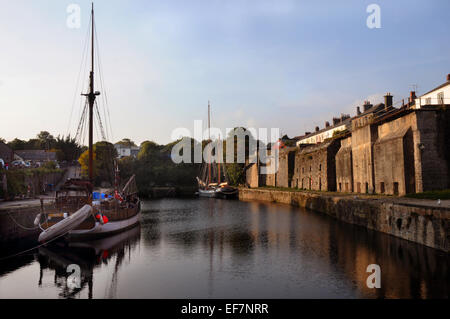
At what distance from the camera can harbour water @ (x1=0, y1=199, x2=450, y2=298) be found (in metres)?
12.8

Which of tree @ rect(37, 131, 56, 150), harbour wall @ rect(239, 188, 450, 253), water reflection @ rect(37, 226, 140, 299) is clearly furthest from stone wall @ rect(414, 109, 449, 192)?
tree @ rect(37, 131, 56, 150)

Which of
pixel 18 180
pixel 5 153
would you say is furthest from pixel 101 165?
pixel 18 180

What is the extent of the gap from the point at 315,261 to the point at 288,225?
11.5 meters

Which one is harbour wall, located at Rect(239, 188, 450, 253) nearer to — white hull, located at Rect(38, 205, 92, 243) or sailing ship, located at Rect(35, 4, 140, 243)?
sailing ship, located at Rect(35, 4, 140, 243)

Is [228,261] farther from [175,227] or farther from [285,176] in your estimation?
[285,176]

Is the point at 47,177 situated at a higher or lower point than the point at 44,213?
higher

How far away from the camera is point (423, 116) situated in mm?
24141

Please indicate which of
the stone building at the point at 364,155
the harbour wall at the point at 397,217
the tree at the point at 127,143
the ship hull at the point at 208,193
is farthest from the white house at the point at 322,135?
the tree at the point at 127,143

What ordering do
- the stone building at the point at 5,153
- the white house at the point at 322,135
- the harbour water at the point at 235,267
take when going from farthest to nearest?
the white house at the point at 322,135, the stone building at the point at 5,153, the harbour water at the point at 235,267

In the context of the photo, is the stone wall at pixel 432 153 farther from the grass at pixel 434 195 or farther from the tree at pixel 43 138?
the tree at pixel 43 138

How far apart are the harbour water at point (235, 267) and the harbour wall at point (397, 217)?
0.61 metres

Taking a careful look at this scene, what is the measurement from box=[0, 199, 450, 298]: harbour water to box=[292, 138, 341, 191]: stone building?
732 inches

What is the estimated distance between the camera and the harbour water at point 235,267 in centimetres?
1284
